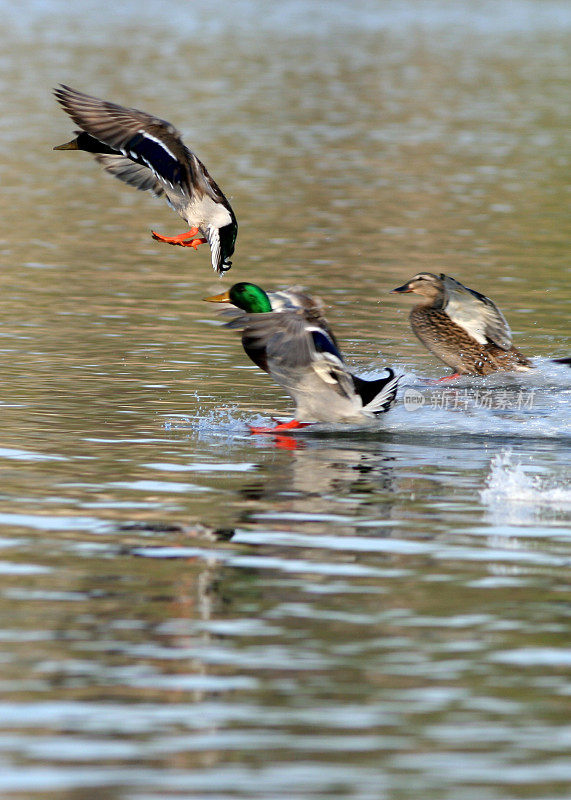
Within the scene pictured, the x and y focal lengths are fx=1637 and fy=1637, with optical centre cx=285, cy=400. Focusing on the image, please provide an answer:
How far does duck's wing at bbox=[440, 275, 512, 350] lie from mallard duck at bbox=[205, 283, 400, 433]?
2.79m

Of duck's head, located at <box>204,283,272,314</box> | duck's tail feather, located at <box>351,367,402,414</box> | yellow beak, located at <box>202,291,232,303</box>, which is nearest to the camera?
duck's tail feather, located at <box>351,367,402,414</box>

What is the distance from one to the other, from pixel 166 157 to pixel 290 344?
177 cm

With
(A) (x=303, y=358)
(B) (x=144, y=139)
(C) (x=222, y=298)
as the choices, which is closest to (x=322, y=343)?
(A) (x=303, y=358)

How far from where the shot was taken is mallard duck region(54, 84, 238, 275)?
456 inches

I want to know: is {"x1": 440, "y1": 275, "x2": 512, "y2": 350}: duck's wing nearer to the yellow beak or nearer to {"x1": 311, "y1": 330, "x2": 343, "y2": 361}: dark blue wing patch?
the yellow beak

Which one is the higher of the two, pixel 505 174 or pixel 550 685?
pixel 505 174

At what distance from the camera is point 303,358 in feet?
36.3

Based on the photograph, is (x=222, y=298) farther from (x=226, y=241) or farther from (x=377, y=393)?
(x=377, y=393)

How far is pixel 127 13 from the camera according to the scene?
282ft

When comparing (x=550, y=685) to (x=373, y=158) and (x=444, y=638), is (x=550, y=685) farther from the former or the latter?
(x=373, y=158)

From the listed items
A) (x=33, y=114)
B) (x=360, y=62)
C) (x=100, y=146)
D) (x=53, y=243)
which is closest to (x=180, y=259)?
(x=53, y=243)

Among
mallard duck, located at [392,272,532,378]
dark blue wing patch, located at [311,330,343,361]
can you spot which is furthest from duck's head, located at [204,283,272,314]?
mallard duck, located at [392,272,532,378]

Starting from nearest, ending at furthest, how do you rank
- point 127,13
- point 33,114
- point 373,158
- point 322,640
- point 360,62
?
point 322,640
point 373,158
point 33,114
point 360,62
point 127,13

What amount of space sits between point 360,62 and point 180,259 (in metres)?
39.7
